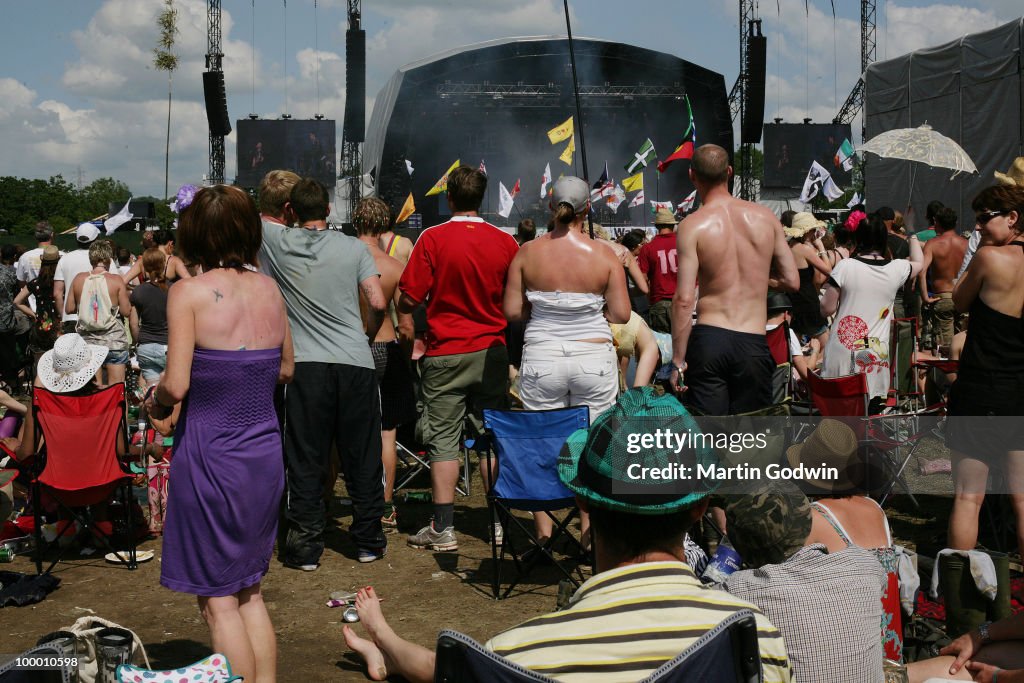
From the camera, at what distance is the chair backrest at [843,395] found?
5.90 metres

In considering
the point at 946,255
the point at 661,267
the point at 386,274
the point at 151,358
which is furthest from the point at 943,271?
the point at 151,358

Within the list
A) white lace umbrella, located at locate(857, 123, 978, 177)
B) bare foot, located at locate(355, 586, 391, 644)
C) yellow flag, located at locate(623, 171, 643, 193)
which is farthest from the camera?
yellow flag, located at locate(623, 171, 643, 193)

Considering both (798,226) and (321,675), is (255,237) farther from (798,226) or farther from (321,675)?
(798,226)

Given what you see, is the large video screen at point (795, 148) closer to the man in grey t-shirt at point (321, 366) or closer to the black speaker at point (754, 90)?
the black speaker at point (754, 90)

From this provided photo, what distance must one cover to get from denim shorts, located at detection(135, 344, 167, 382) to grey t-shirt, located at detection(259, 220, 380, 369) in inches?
116

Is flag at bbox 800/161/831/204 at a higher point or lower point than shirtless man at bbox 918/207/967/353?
higher

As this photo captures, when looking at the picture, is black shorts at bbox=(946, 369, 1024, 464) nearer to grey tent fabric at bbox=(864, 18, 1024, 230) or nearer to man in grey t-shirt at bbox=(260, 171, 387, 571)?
man in grey t-shirt at bbox=(260, 171, 387, 571)

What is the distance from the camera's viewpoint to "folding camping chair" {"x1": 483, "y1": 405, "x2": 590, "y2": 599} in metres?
4.72

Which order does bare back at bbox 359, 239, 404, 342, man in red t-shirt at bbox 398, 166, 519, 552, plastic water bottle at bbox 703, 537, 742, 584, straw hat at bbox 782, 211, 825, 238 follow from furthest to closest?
1. straw hat at bbox 782, 211, 825, 238
2. bare back at bbox 359, 239, 404, 342
3. man in red t-shirt at bbox 398, 166, 519, 552
4. plastic water bottle at bbox 703, 537, 742, 584

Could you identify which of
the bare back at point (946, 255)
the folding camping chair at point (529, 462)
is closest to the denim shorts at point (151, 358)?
the folding camping chair at point (529, 462)

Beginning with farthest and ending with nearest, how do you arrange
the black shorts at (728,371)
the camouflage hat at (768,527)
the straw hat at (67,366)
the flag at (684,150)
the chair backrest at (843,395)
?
the flag at (684,150) < the chair backrest at (843,395) < the straw hat at (67,366) < the black shorts at (728,371) < the camouflage hat at (768,527)

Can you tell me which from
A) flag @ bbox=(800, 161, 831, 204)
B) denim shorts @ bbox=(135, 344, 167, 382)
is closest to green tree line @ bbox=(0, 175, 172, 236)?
flag @ bbox=(800, 161, 831, 204)

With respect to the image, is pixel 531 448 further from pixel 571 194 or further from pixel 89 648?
pixel 89 648

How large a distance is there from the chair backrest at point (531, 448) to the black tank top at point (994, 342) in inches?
64.8
